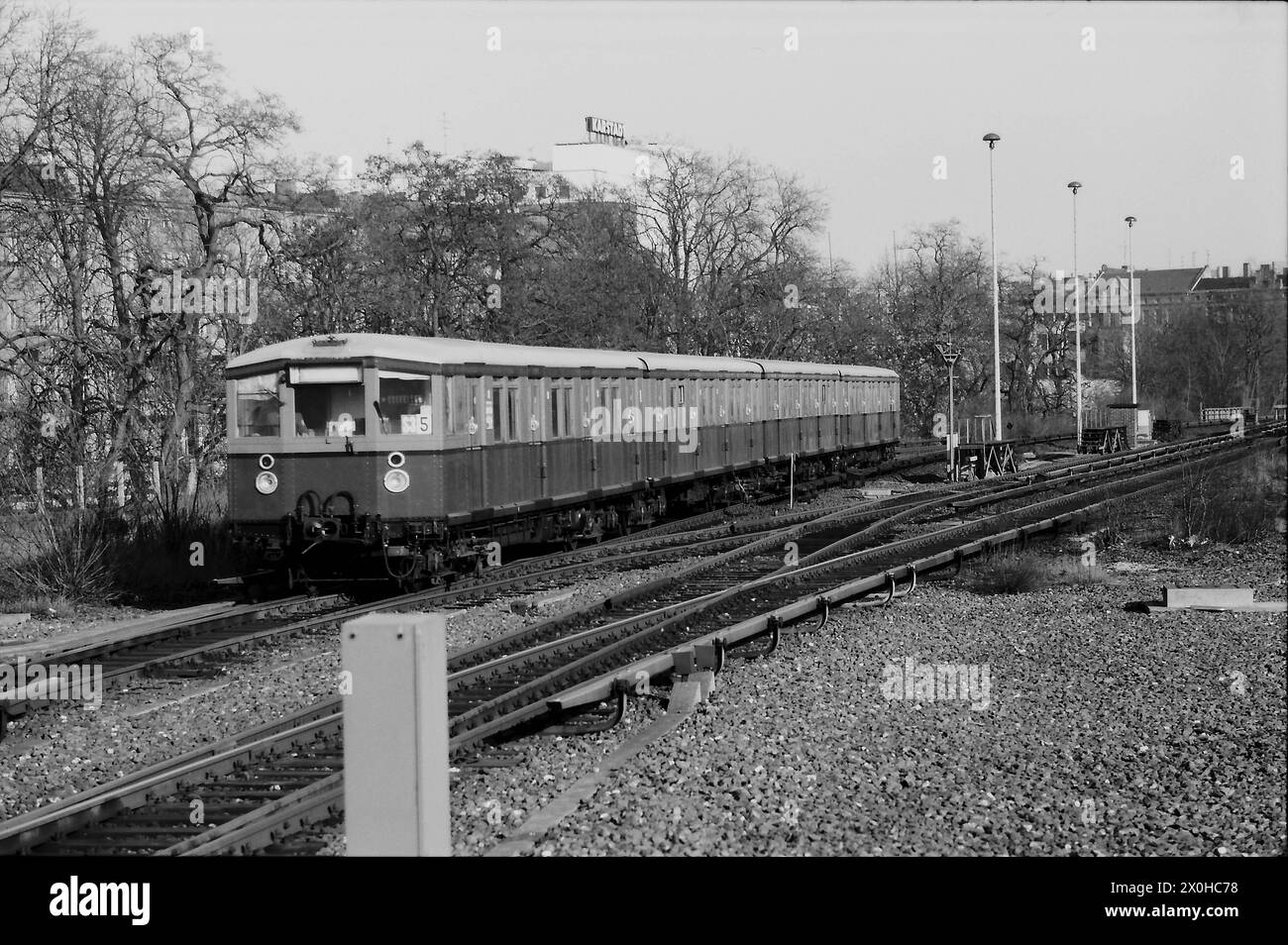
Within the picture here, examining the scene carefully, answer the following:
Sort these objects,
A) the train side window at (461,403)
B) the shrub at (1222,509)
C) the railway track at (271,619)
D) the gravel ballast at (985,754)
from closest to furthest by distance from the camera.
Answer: the gravel ballast at (985,754) < the railway track at (271,619) < the train side window at (461,403) < the shrub at (1222,509)

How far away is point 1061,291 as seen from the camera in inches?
2918

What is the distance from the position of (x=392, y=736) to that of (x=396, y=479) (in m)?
12.0

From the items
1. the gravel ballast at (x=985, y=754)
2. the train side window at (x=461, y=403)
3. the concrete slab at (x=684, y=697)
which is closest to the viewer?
the gravel ballast at (x=985, y=754)

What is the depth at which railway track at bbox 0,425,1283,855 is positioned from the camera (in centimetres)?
777

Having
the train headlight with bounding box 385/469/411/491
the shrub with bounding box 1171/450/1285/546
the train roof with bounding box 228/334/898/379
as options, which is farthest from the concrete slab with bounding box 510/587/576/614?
the shrub with bounding box 1171/450/1285/546

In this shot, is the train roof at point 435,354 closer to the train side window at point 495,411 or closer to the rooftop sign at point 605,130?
the train side window at point 495,411

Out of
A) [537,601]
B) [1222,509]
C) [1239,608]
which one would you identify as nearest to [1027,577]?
[1239,608]

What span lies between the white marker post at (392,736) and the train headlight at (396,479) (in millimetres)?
11856

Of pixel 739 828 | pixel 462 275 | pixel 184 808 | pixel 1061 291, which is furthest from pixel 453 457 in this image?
pixel 1061 291

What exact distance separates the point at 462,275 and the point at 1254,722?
27.4 meters

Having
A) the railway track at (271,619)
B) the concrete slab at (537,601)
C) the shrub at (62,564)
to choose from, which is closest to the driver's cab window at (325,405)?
the railway track at (271,619)

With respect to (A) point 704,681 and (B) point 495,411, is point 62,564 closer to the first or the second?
(B) point 495,411

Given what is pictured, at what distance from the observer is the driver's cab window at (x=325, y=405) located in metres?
16.4

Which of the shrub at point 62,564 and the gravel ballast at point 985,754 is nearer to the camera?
the gravel ballast at point 985,754
